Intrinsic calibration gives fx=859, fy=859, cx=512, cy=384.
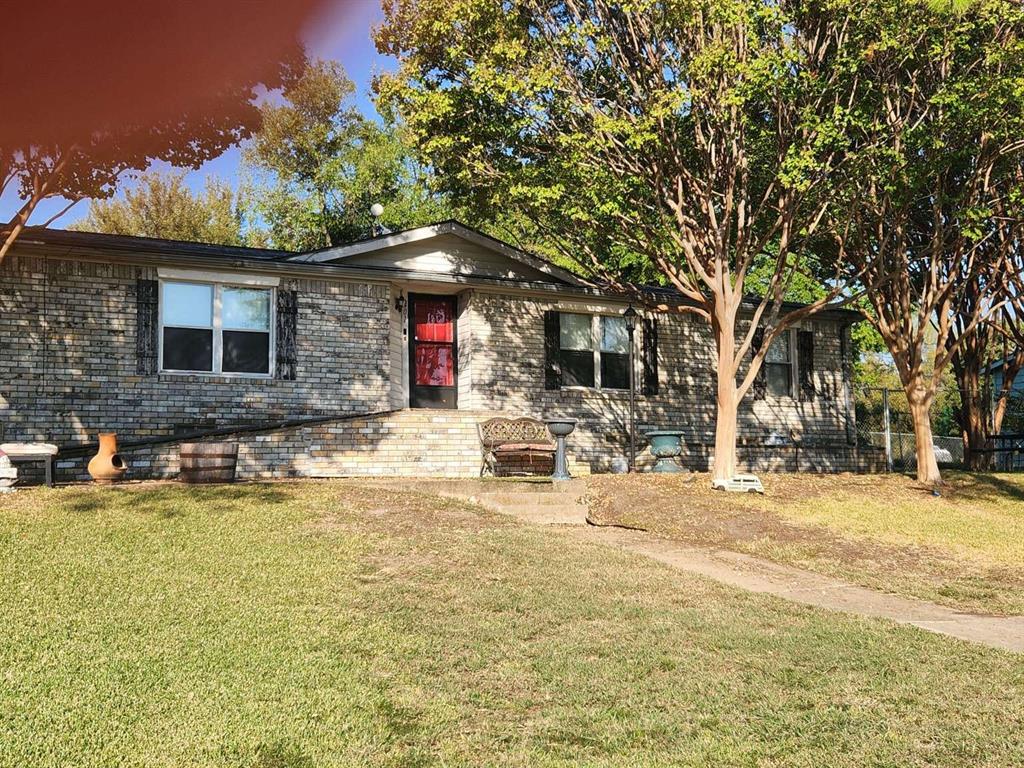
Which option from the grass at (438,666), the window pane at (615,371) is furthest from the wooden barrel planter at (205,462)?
the window pane at (615,371)

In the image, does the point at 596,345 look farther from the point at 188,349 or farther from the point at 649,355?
the point at 188,349

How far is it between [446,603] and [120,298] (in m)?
8.96

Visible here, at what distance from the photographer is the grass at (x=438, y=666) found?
3.34 metres

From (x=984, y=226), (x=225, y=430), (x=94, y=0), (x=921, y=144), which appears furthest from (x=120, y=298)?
(x=984, y=226)

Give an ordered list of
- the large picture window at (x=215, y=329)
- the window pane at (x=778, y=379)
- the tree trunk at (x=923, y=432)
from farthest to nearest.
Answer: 1. the window pane at (x=778, y=379)
2. the tree trunk at (x=923, y=432)
3. the large picture window at (x=215, y=329)

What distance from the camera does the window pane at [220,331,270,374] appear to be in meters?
13.3

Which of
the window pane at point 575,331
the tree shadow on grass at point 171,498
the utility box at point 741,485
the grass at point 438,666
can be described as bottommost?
the grass at point 438,666

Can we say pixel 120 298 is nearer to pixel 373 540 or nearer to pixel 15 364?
pixel 15 364

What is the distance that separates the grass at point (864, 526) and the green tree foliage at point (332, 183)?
19.0 metres

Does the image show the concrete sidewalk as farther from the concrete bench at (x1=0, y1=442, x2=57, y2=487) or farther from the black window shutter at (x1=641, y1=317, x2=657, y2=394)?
the black window shutter at (x1=641, y1=317, x2=657, y2=394)

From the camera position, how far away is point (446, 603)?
5.87 m

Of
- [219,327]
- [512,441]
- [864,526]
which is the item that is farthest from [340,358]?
[864,526]

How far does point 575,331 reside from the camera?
16.1 m

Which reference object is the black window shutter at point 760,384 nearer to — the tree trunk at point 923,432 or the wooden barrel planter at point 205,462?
the tree trunk at point 923,432
